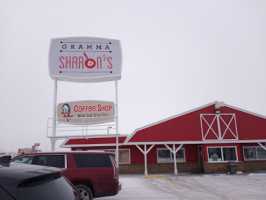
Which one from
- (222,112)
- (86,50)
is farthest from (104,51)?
(222,112)

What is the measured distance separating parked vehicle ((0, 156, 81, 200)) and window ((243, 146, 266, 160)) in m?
21.8

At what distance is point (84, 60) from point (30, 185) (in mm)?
13386

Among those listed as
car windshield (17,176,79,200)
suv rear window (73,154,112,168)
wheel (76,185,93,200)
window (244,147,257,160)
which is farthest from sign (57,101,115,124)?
window (244,147,257,160)

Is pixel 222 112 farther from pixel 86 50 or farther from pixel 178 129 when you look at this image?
pixel 86 50

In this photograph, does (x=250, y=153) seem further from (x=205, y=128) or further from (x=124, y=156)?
(x=124, y=156)

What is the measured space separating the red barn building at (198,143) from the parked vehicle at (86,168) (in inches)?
465

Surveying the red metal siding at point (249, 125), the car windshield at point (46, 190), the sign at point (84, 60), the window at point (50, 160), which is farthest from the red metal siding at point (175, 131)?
the car windshield at point (46, 190)

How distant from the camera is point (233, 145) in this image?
1925cm

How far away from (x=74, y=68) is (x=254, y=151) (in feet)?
59.2

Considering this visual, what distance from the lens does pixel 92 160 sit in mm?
7410

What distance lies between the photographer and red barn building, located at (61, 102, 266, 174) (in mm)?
19125

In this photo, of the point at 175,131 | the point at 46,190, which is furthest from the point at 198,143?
the point at 46,190

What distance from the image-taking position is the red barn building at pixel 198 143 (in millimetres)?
19125

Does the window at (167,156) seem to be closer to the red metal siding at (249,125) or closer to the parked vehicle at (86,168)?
the red metal siding at (249,125)
